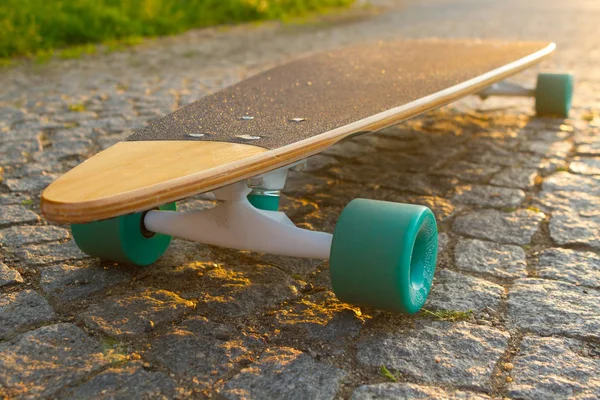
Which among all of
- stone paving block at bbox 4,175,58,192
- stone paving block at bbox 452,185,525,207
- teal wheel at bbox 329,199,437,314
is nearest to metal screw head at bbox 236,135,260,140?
teal wheel at bbox 329,199,437,314

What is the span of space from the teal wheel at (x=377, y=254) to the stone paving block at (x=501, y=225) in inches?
30.8

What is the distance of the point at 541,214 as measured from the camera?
2871mm

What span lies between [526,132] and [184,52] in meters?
3.71

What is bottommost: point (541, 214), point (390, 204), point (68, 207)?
point (541, 214)

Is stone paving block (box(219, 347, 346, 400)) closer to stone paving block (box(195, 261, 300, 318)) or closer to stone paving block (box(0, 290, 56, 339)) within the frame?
stone paving block (box(195, 261, 300, 318))

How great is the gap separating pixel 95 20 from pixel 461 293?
5920 millimetres

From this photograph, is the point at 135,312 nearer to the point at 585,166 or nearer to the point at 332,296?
the point at 332,296

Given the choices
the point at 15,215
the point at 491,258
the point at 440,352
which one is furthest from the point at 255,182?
the point at 15,215

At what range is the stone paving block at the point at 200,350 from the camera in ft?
5.79

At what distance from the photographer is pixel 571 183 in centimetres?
324

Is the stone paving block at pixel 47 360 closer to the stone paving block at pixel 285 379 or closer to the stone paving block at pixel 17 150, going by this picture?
the stone paving block at pixel 285 379

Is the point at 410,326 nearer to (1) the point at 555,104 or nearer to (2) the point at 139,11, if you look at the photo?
(1) the point at 555,104

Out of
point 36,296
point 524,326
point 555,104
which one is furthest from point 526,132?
point 36,296

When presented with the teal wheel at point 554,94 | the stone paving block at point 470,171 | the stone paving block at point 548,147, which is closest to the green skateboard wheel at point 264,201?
the stone paving block at point 470,171
